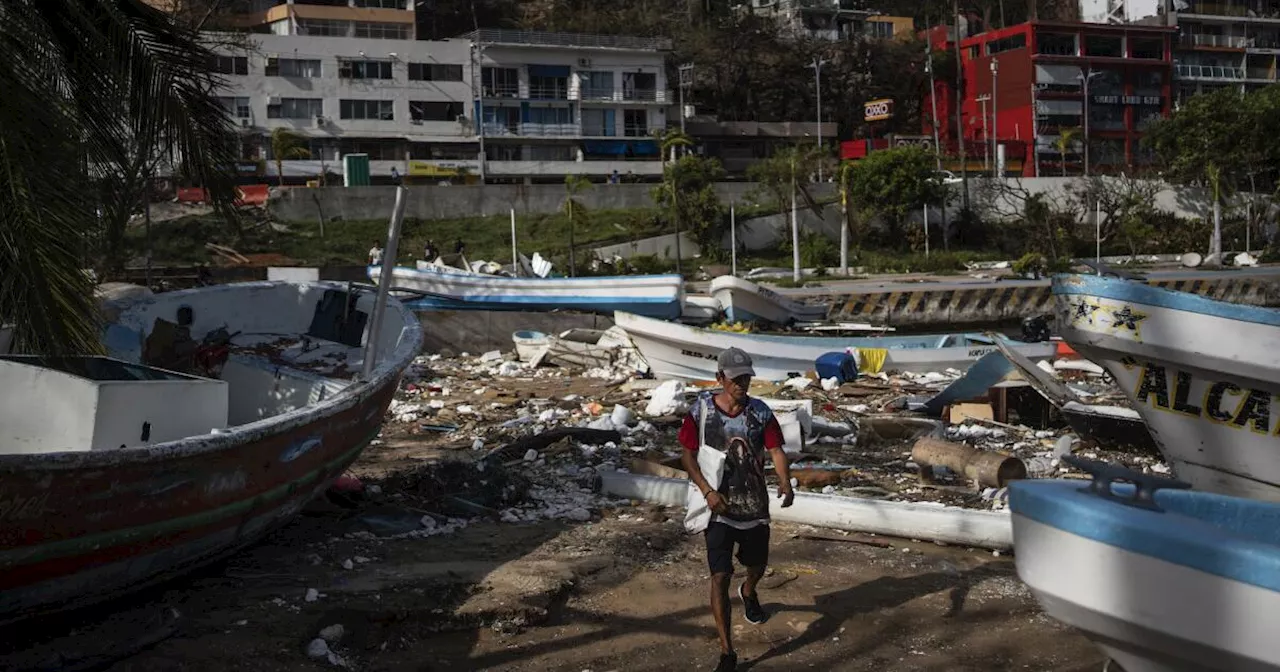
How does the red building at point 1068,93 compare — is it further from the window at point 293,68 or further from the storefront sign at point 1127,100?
the window at point 293,68

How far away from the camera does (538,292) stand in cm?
2336

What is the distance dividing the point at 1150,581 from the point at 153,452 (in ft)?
14.0

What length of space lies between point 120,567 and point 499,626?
1.80 metres

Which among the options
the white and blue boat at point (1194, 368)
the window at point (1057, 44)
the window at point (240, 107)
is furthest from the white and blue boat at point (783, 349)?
the window at point (1057, 44)

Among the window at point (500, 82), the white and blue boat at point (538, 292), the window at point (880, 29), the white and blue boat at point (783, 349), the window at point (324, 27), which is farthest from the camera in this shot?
the window at point (880, 29)

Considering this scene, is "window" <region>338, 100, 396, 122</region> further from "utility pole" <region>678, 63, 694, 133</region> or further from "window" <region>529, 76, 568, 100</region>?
"utility pole" <region>678, 63, 694, 133</region>

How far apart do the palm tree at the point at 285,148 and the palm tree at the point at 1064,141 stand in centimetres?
3187

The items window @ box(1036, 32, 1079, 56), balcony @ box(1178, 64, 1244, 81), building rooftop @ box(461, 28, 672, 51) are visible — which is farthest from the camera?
balcony @ box(1178, 64, 1244, 81)

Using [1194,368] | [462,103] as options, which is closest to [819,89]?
[462,103]

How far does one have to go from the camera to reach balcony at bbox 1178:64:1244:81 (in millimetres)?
65625

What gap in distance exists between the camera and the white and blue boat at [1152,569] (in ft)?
11.4

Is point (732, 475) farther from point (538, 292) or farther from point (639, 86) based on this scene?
point (639, 86)

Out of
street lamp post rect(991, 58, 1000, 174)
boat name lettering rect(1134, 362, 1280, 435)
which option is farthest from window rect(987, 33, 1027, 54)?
boat name lettering rect(1134, 362, 1280, 435)

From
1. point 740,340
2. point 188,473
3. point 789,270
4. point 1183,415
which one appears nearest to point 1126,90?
point 789,270
